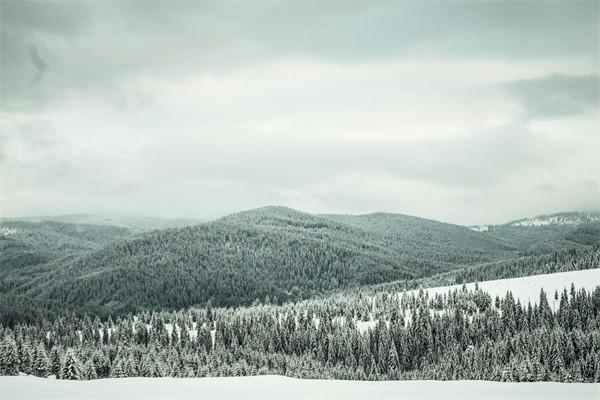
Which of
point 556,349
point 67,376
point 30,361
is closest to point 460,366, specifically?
point 556,349

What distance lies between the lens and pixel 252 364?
149 m

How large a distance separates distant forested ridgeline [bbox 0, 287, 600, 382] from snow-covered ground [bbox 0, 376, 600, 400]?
31.1 metres

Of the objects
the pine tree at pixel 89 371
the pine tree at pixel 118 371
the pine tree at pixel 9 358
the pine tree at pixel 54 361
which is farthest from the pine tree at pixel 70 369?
the pine tree at pixel 54 361

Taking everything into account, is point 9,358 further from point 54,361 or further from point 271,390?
point 271,390

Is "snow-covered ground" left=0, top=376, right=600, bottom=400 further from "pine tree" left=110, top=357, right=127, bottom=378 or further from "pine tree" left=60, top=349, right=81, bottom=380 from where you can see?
"pine tree" left=110, top=357, right=127, bottom=378

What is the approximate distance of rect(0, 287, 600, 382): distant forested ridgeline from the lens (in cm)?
12362

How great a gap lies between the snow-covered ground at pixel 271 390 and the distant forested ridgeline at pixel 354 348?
3108cm

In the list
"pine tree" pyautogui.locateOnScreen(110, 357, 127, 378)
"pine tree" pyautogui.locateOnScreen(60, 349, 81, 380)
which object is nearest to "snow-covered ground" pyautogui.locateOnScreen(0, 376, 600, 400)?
"pine tree" pyautogui.locateOnScreen(60, 349, 81, 380)

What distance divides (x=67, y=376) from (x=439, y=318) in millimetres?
120707

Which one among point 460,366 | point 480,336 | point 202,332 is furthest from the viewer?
point 202,332

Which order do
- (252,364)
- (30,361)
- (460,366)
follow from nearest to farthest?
(30,361) → (460,366) → (252,364)

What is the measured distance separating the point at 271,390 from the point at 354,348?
9925cm

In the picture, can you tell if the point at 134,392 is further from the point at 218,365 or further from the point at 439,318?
the point at 439,318

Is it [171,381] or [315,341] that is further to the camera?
[315,341]
